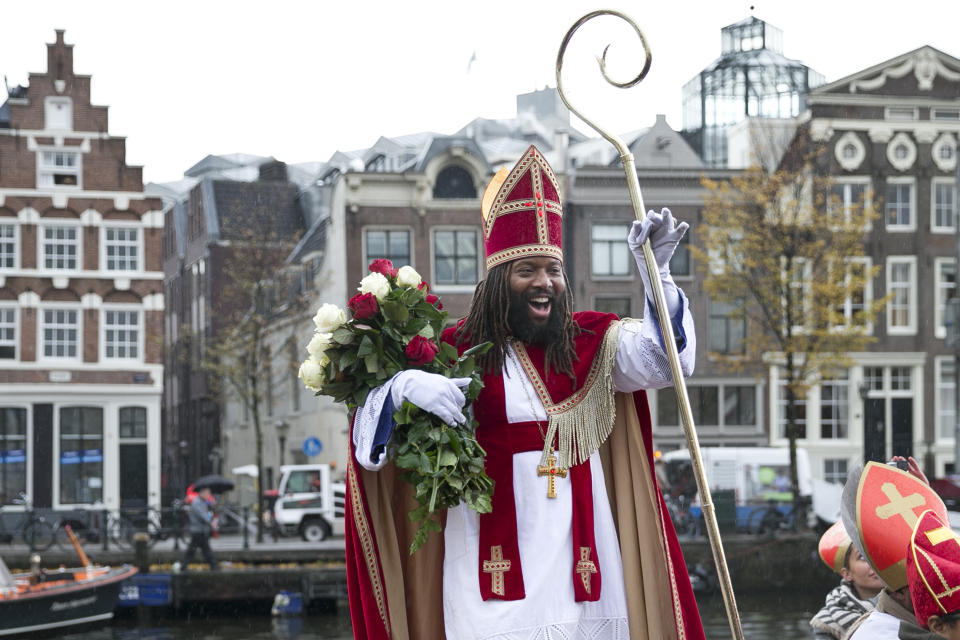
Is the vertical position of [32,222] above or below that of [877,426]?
above

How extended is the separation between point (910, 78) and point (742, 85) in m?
7.73

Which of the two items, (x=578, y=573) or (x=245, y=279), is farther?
(x=245, y=279)

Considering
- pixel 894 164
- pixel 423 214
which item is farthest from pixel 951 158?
pixel 423 214

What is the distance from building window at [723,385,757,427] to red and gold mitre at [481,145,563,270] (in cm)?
2767

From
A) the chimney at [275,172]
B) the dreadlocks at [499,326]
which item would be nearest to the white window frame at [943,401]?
the chimney at [275,172]

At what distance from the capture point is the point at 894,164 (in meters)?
30.5

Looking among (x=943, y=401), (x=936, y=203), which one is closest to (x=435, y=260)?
(x=936, y=203)

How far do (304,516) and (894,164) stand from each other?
15.2 meters

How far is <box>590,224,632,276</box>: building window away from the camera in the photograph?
31.4 meters

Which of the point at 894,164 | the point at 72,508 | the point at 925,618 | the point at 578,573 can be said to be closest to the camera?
the point at 925,618

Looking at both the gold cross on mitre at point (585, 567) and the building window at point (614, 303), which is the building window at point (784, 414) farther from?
the gold cross on mitre at point (585, 567)

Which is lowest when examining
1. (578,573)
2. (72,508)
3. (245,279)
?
(72,508)

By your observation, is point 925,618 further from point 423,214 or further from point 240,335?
point 423,214

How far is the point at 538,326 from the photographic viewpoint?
14.4 ft
